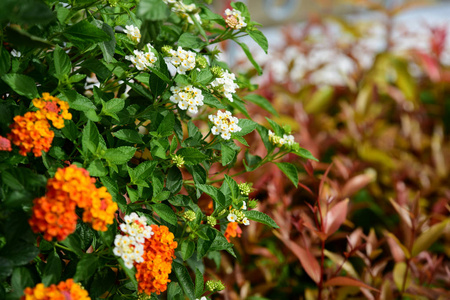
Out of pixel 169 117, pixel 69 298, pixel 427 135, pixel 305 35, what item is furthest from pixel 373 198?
pixel 69 298

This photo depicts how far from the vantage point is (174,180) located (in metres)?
0.75

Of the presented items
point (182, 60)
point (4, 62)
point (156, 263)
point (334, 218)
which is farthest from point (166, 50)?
point (334, 218)

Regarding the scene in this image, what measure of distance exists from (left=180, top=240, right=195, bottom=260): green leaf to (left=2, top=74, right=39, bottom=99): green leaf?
33 cm

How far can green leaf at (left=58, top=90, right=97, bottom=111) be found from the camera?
67 cm

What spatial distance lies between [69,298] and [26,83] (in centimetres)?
31

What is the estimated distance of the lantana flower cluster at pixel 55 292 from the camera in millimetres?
547

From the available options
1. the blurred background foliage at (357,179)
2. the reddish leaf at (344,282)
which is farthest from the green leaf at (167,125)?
the reddish leaf at (344,282)

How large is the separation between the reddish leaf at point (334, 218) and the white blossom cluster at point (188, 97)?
44 centimetres

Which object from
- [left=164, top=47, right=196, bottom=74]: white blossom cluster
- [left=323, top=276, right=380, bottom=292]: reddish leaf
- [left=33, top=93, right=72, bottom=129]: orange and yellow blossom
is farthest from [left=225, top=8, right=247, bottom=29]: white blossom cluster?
[left=323, top=276, right=380, bottom=292]: reddish leaf

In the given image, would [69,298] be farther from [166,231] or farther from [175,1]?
[175,1]

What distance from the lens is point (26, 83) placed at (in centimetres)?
64

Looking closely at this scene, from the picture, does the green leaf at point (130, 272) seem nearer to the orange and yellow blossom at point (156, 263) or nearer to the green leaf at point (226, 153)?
the orange and yellow blossom at point (156, 263)

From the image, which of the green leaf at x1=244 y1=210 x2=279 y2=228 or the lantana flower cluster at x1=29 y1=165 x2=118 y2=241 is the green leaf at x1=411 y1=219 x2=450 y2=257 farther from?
the lantana flower cluster at x1=29 y1=165 x2=118 y2=241

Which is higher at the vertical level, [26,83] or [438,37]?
[26,83]
